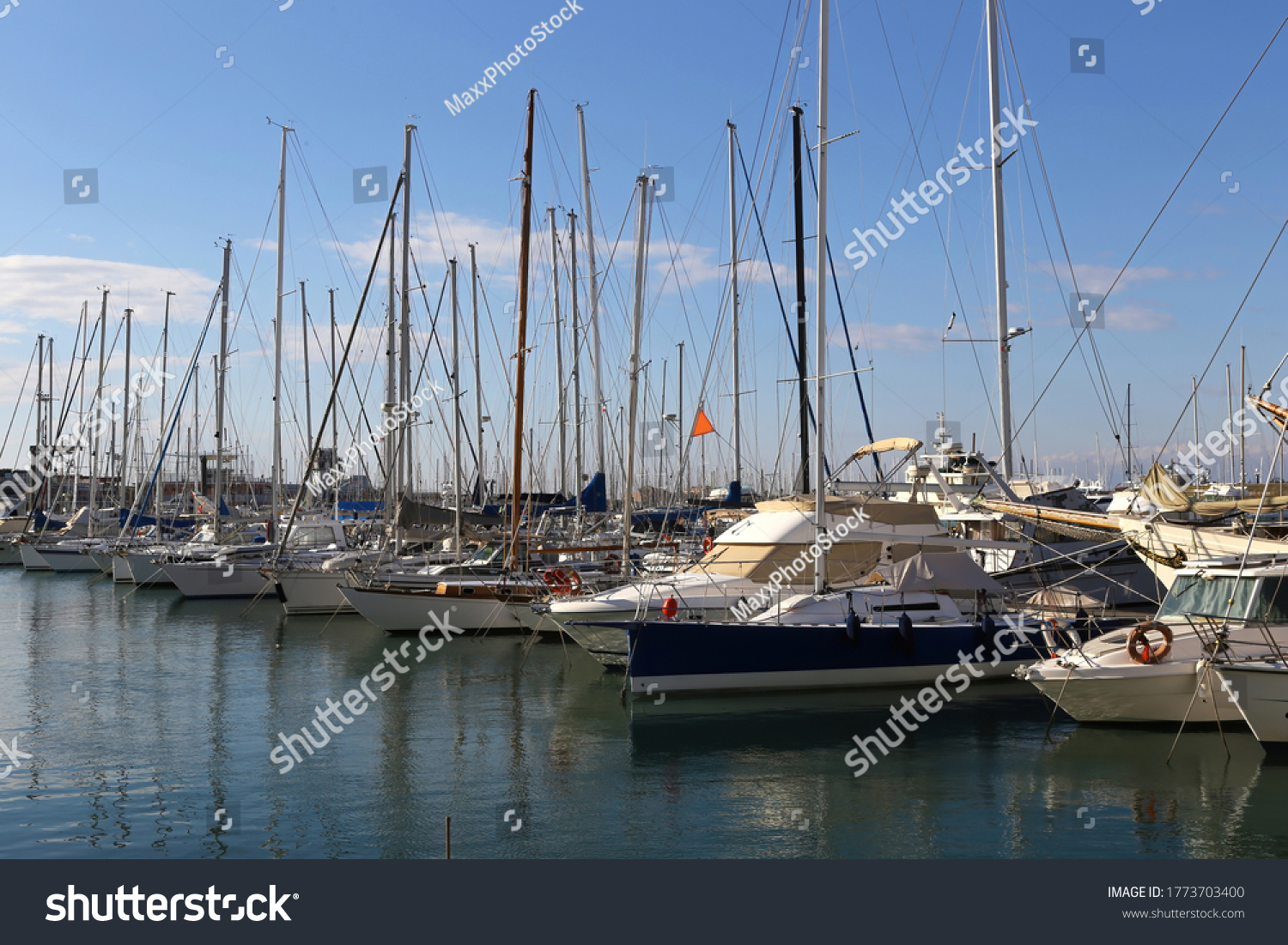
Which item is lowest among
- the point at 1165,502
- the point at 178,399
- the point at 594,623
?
the point at 594,623

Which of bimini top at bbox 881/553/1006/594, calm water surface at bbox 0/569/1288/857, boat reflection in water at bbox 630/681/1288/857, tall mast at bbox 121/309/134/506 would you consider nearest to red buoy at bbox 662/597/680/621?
boat reflection in water at bbox 630/681/1288/857

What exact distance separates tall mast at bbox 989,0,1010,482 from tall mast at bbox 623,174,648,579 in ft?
28.3

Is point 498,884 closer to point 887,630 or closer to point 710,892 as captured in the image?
point 710,892

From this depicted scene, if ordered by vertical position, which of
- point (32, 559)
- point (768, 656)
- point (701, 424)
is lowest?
point (32, 559)

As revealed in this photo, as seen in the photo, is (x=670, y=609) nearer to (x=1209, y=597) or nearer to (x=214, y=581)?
(x=1209, y=597)

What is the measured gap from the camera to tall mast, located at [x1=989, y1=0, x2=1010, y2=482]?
2297 centimetres

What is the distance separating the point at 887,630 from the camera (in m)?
19.0

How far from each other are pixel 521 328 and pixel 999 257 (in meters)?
12.4

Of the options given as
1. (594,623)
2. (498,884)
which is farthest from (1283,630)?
(498,884)

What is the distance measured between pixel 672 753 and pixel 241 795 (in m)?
6.28

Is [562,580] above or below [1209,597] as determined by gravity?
below

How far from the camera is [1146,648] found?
1600 cm

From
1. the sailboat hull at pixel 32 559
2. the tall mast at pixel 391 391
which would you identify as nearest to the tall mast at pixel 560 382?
the tall mast at pixel 391 391

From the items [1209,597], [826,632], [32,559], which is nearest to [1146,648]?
[1209,597]
